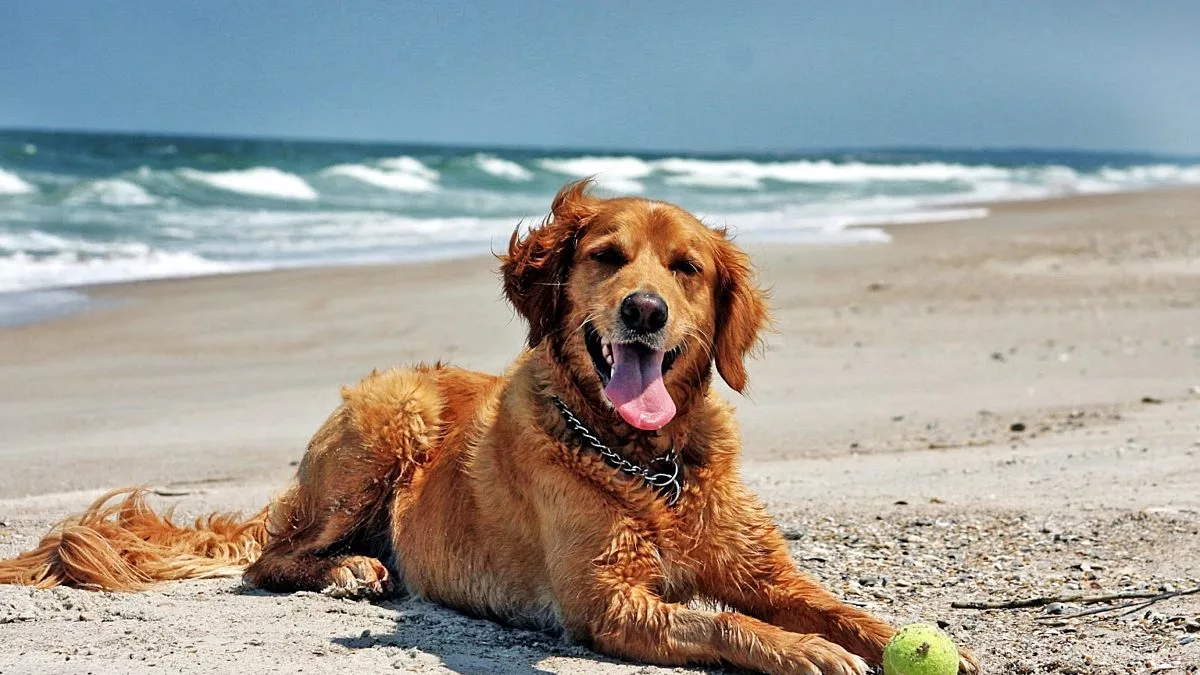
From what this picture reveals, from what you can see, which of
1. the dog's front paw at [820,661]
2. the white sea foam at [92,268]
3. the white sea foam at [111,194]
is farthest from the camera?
the white sea foam at [111,194]

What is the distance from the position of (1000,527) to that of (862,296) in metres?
Answer: 8.88

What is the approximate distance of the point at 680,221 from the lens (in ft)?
15.9

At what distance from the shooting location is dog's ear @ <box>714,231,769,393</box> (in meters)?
4.96

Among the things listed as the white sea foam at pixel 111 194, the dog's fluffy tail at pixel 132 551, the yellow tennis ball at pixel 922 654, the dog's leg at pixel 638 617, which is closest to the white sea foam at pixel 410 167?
the white sea foam at pixel 111 194

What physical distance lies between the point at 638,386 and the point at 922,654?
1.29 m

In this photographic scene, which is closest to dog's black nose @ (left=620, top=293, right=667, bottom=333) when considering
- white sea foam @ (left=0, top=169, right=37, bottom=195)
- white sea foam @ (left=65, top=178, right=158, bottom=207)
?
white sea foam @ (left=65, top=178, right=158, bottom=207)

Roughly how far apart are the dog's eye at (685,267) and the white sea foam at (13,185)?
81.8 feet

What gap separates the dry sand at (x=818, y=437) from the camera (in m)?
4.62

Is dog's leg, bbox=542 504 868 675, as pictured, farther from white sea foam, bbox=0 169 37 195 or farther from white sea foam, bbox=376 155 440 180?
white sea foam, bbox=376 155 440 180

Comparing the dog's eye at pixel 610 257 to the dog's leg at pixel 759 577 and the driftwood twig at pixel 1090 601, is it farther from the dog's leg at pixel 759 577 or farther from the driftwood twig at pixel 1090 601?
the driftwood twig at pixel 1090 601

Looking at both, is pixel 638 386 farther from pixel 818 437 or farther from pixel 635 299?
pixel 818 437

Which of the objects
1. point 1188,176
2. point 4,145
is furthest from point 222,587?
point 1188,176

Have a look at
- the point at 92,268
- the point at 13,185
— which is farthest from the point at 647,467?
the point at 13,185

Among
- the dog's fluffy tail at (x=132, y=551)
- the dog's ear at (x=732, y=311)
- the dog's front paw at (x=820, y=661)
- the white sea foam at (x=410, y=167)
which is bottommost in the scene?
the dog's fluffy tail at (x=132, y=551)
